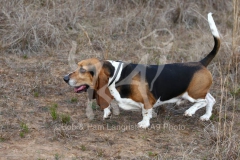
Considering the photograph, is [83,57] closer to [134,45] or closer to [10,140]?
[134,45]

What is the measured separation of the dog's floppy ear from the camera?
580 cm

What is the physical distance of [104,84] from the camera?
583 centimetres

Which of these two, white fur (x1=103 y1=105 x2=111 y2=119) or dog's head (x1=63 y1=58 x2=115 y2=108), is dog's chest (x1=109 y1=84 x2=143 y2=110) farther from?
white fur (x1=103 y1=105 x2=111 y2=119)

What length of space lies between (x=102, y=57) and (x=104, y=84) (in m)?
2.46

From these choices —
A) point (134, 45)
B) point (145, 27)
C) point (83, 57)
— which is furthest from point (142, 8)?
point (83, 57)

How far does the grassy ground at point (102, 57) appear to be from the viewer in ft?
18.0

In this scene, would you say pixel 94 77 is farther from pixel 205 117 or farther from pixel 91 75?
pixel 205 117

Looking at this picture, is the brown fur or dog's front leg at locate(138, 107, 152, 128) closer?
the brown fur

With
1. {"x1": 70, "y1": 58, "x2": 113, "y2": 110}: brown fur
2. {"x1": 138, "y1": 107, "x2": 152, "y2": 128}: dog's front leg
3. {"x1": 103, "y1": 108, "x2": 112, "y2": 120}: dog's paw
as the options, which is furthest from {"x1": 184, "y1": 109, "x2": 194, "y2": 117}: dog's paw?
{"x1": 70, "y1": 58, "x2": 113, "y2": 110}: brown fur

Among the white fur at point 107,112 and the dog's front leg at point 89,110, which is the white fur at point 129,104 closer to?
the white fur at point 107,112

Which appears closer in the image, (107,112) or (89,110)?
(107,112)

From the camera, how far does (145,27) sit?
9.67 metres

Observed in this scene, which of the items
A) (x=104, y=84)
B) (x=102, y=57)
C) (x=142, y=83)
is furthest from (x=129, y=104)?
(x=102, y=57)

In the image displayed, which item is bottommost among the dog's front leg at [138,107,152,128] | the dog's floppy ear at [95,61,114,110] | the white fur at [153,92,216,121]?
the dog's front leg at [138,107,152,128]
